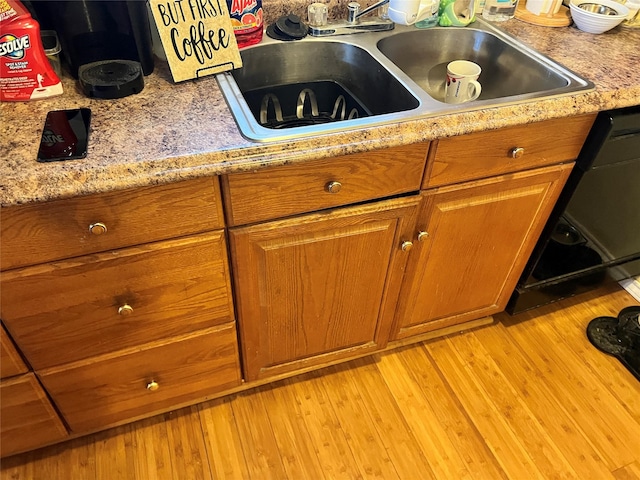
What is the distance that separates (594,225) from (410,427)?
777mm

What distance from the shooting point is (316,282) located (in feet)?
3.91

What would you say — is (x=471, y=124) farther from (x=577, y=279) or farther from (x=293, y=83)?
(x=577, y=279)

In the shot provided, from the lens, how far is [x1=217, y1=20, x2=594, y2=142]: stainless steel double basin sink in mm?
1208

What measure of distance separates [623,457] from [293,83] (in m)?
1.37

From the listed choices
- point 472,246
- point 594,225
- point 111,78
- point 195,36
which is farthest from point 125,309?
point 594,225

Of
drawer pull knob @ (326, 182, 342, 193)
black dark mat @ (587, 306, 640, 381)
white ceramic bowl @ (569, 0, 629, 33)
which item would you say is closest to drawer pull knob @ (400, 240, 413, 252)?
drawer pull knob @ (326, 182, 342, 193)

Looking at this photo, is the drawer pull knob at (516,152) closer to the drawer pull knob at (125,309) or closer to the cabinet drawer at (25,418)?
the drawer pull knob at (125,309)

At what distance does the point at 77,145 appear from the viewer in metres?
0.86

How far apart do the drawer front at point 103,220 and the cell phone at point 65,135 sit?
0.25ft

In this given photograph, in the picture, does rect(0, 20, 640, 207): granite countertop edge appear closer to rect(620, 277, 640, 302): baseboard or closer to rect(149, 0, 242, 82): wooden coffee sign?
rect(149, 0, 242, 82): wooden coffee sign

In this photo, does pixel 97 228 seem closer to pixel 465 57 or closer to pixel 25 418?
pixel 25 418

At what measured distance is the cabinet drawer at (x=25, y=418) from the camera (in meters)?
1.07

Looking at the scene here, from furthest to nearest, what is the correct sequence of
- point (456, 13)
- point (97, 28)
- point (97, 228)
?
point (456, 13), point (97, 28), point (97, 228)

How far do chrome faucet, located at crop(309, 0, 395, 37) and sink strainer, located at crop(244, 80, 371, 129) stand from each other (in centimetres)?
13
